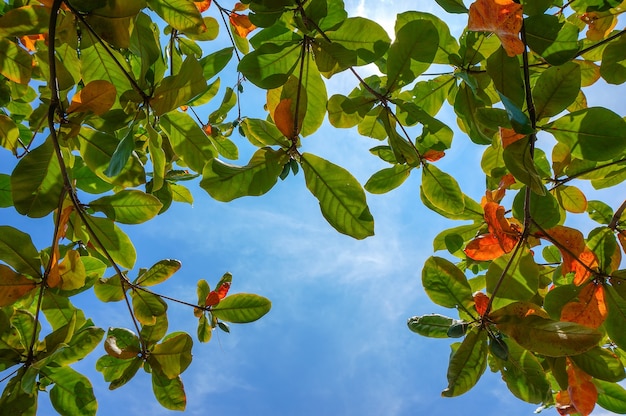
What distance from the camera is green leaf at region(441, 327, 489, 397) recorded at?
4.16ft

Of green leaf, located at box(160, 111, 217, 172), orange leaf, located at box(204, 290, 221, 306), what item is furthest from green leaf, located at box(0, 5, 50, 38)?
orange leaf, located at box(204, 290, 221, 306)

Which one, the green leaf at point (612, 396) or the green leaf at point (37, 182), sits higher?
the green leaf at point (37, 182)

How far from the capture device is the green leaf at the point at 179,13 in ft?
4.22

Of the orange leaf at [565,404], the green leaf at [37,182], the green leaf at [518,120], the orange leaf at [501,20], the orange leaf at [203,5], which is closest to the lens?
the green leaf at [518,120]

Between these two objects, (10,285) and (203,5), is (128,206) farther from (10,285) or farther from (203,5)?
(203,5)

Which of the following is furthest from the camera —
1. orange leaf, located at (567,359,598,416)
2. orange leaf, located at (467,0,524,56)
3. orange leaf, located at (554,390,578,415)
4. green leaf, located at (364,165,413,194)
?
green leaf, located at (364,165,413,194)

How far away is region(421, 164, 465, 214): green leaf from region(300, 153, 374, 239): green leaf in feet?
1.61

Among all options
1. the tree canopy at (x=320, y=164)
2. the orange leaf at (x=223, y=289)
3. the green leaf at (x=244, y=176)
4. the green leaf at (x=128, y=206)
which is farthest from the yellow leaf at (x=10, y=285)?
the orange leaf at (x=223, y=289)

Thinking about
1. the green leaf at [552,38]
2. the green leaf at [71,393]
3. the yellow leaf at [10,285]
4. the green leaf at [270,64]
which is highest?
the green leaf at [552,38]

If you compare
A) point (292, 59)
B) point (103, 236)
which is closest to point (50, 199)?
point (103, 236)

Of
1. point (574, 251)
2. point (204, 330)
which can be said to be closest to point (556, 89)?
point (574, 251)

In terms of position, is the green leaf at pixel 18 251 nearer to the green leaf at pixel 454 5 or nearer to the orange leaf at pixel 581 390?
the green leaf at pixel 454 5

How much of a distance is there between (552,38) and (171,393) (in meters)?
1.62

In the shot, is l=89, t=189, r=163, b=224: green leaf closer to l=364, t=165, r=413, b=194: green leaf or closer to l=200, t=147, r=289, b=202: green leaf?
l=200, t=147, r=289, b=202: green leaf
